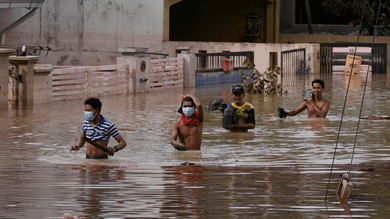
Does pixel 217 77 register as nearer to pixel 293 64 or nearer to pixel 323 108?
pixel 293 64

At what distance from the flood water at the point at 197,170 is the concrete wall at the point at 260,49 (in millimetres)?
16183

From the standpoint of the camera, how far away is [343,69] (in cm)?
3966

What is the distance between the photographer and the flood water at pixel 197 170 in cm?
844

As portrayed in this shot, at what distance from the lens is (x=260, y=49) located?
3697cm

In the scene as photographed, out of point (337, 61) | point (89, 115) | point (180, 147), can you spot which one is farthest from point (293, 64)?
point (89, 115)

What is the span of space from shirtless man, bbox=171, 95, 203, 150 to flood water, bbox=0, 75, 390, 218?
0.23 meters

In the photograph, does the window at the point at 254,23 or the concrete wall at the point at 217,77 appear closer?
the concrete wall at the point at 217,77

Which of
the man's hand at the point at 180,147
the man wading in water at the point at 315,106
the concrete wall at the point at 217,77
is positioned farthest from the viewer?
the concrete wall at the point at 217,77

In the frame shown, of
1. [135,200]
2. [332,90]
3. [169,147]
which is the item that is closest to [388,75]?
[332,90]

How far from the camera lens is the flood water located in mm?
8438

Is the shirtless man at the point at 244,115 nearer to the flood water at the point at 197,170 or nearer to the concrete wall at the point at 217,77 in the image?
the flood water at the point at 197,170

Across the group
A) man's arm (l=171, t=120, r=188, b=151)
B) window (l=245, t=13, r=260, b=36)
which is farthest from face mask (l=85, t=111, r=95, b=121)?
window (l=245, t=13, r=260, b=36)

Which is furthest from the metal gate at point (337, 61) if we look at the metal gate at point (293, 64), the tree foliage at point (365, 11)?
the tree foliage at point (365, 11)

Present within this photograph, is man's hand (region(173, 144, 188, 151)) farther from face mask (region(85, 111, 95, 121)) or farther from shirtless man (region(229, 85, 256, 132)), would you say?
shirtless man (region(229, 85, 256, 132))
